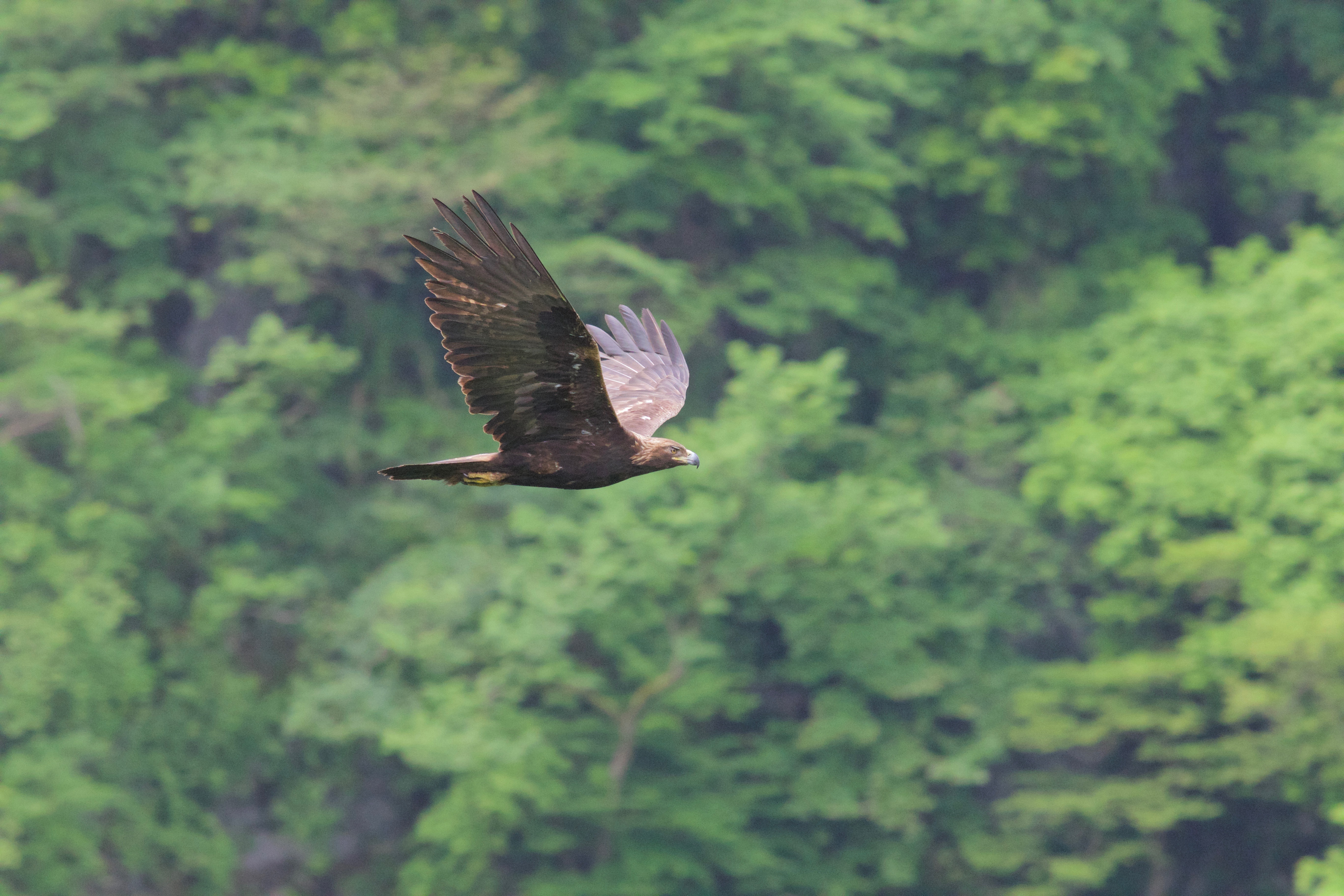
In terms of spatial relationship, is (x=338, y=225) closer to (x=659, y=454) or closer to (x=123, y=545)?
(x=123, y=545)

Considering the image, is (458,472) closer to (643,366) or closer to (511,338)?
(511,338)

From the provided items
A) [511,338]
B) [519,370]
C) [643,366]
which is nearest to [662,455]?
[519,370]

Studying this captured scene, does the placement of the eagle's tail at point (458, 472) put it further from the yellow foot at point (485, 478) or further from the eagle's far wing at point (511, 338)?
the eagle's far wing at point (511, 338)

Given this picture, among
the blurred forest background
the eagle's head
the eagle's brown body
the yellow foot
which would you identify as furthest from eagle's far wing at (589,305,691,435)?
the blurred forest background

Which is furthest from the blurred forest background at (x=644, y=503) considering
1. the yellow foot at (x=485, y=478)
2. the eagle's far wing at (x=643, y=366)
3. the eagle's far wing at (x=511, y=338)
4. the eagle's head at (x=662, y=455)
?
the eagle's far wing at (x=511, y=338)

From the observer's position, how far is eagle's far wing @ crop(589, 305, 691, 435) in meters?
8.24

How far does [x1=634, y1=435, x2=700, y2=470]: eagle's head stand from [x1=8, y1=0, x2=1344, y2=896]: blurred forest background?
34.2ft

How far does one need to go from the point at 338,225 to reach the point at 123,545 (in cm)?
394

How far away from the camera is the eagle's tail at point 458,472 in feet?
21.3

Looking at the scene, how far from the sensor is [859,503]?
19016 mm

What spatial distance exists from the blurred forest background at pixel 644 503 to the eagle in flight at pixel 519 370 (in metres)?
10.9

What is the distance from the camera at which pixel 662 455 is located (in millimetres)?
7199

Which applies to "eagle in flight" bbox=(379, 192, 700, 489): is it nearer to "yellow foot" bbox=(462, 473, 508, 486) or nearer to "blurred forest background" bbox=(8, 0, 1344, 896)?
"yellow foot" bbox=(462, 473, 508, 486)

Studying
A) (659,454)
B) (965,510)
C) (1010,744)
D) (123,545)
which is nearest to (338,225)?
(123,545)
